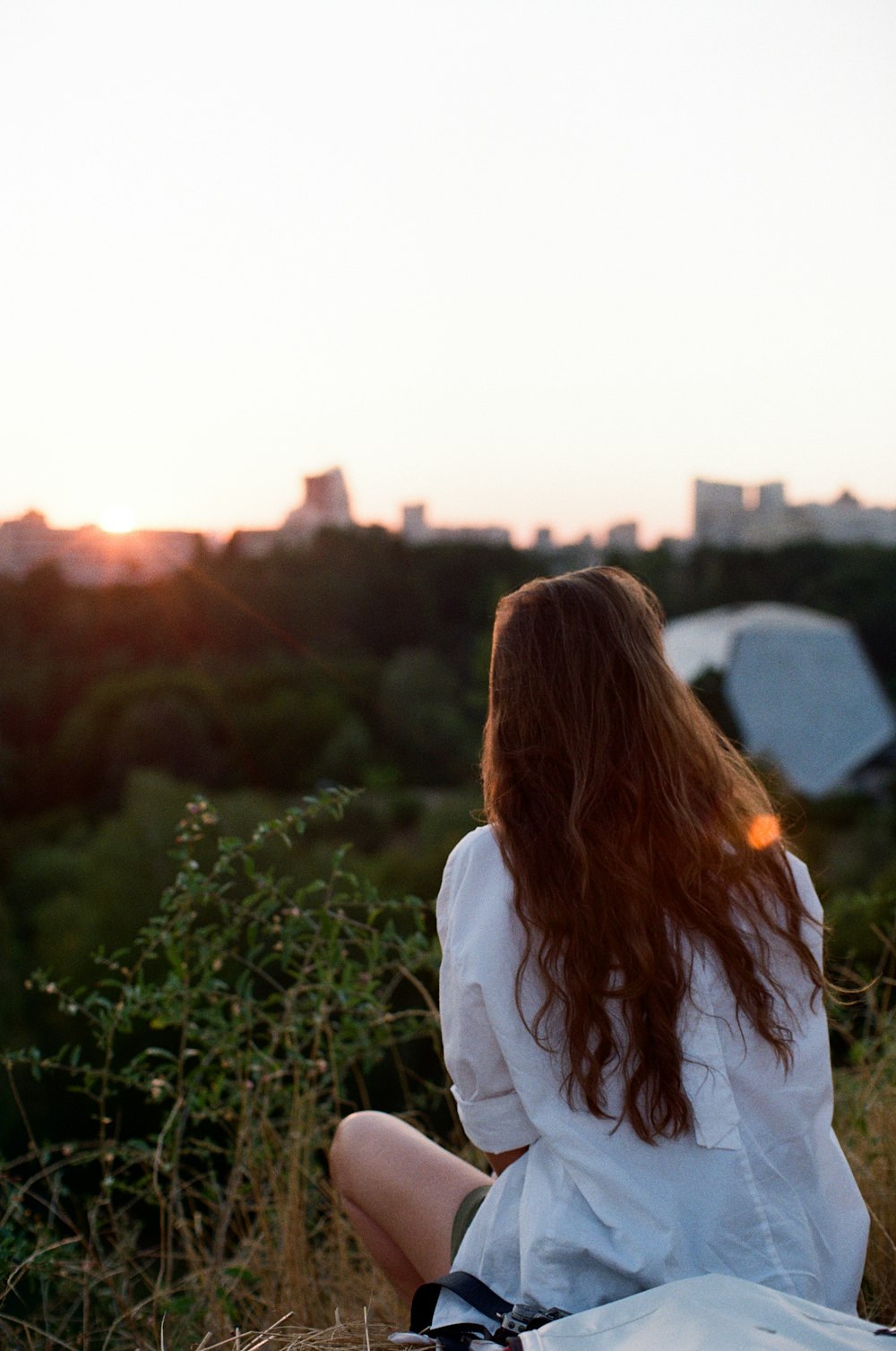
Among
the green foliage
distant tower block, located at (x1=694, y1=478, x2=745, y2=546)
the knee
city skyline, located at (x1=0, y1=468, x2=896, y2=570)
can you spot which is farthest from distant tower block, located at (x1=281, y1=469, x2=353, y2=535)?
the knee

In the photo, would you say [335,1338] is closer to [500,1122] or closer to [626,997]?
[500,1122]

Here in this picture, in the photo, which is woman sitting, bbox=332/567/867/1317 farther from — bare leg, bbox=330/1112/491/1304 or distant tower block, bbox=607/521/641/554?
distant tower block, bbox=607/521/641/554

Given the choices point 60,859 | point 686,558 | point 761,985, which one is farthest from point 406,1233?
point 686,558

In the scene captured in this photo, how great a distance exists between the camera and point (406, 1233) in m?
1.48

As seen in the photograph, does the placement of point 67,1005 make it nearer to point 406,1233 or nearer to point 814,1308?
point 406,1233

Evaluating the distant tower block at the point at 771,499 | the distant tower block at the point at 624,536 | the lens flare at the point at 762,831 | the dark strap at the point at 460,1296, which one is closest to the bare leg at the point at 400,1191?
the dark strap at the point at 460,1296

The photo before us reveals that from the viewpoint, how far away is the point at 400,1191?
149 cm

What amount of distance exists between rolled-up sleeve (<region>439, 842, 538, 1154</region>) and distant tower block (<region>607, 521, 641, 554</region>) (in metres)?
38.0

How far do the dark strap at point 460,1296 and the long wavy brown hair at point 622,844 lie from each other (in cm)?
20

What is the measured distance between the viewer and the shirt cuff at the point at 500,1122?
1204 millimetres

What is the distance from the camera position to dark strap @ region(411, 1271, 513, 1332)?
3.64 ft

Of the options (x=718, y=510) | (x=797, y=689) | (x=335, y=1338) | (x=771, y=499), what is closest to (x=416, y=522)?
(x=718, y=510)

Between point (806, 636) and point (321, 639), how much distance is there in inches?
522

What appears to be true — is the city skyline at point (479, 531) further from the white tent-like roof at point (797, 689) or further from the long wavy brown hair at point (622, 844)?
the long wavy brown hair at point (622, 844)
